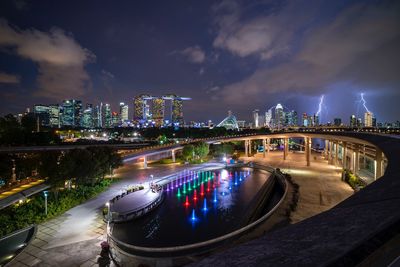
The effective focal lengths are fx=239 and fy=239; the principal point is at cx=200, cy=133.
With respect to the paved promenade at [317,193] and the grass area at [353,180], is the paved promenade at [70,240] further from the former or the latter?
the grass area at [353,180]

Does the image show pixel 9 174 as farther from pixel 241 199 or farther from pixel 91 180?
pixel 241 199

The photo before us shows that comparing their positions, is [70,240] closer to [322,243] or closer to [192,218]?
[192,218]

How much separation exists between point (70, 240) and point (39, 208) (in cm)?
694

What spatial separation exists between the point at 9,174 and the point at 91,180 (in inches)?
390

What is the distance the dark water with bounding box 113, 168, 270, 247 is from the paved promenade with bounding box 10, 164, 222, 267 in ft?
7.13

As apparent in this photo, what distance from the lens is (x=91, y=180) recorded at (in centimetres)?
3153

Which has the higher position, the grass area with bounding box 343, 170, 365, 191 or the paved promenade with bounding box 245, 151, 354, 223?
the grass area with bounding box 343, 170, 365, 191

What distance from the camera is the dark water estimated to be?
64.8ft

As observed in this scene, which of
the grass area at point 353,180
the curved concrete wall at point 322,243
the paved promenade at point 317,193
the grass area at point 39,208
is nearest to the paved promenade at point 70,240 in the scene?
the grass area at point 39,208

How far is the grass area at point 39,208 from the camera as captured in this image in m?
18.9

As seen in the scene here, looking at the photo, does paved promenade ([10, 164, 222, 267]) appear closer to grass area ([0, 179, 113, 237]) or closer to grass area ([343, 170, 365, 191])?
grass area ([0, 179, 113, 237])

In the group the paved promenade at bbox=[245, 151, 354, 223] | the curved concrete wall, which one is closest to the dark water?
the paved promenade at bbox=[245, 151, 354, 223]

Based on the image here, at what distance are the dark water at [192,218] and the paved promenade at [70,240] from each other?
2.17m

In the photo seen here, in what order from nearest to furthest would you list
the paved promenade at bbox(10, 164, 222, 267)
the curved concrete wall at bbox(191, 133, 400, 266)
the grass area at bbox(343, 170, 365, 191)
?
1. the curved concrete wall at bbox(191, 133, 400, 266)
2. the paved promenade at bbox(10, 164, 222, 267)
3. the grass area at bbox(343, 170, 365, 191)
